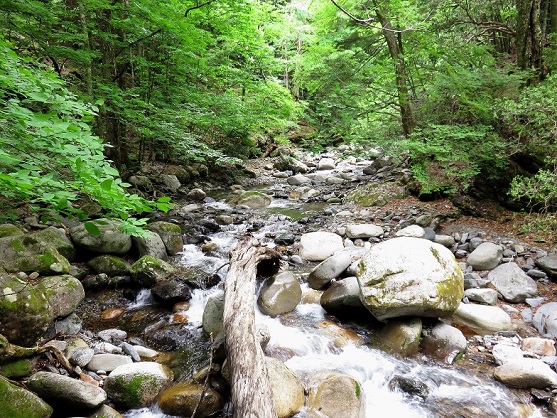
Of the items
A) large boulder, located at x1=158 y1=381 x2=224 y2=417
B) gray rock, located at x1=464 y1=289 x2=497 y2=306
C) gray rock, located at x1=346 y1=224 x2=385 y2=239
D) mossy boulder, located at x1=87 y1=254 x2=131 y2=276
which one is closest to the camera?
large boulder, located at x1=158 y1=381 x2=224 y2=417

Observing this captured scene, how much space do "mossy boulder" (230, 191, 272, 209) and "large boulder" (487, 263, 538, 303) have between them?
23.1 ft

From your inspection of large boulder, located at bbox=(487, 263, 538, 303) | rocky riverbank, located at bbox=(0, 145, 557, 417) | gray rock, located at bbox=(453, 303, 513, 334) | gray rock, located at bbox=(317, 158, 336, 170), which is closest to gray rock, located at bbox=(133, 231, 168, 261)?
rocky riverbank, located at bbox=(0, 145, 557, 417)

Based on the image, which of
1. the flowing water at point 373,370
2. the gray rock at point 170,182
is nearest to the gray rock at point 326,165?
the gray rock at point 170,182

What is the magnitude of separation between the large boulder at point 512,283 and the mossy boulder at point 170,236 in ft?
19.6

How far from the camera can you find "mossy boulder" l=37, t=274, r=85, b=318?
4.09 m

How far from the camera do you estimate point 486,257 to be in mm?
5875

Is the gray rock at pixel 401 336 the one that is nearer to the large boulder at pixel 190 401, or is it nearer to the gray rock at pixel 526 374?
the gray rock at pixel 526 374

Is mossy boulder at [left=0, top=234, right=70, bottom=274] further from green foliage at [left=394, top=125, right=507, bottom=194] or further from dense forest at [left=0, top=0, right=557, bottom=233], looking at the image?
green foliage at [left=394, top=125, right=507, bottom=194]

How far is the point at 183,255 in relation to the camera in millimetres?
7031

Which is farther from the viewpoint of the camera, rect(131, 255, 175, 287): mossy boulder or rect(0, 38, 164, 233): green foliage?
rect(131, 255, 175, 287): mossy boulder

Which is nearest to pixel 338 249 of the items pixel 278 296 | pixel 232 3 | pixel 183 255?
pixel 278 296

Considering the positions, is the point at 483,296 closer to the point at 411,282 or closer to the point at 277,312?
the point at 411,282

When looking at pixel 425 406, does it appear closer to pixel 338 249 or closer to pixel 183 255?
pixel 338 249

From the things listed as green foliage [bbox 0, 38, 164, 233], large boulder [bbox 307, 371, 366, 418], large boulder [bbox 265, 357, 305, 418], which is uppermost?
green foliage [bbox 0, 38, 164, 233]
